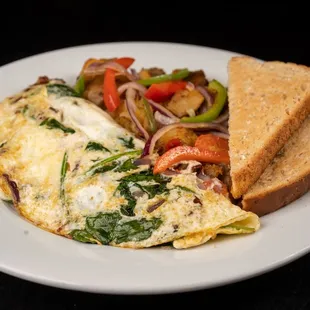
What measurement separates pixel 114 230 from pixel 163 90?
5.49 feet

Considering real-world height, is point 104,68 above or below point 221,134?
above

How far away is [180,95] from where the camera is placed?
500 centimetres

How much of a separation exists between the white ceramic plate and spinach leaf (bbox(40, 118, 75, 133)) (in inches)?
27.9

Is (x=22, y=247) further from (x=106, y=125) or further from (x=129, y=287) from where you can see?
(x=106, y=125)

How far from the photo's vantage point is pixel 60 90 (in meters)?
4.96

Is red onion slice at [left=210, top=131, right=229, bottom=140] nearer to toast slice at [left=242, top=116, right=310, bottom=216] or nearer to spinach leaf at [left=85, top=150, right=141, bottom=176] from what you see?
toast slice at [left=242, top=116, right=310, bottom=216]

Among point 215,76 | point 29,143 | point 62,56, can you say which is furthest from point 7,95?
point 215,76

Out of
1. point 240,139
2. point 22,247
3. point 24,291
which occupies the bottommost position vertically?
point 24,291

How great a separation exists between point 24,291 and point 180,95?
2.05 m

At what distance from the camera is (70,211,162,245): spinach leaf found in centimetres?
365

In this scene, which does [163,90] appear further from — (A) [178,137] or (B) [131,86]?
(A) [178,137]

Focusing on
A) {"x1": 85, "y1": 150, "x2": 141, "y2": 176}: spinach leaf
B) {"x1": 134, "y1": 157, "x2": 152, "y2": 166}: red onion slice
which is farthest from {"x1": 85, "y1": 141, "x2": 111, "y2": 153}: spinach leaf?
{"x1": 134, "y1": 157, "x2": 152, "y2": 166}: red onion slice

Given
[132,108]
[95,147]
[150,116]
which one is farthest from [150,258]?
[132,108]

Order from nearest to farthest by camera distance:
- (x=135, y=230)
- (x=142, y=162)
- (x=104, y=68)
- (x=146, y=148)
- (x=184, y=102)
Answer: (x=135, y=230) → (x=142, y=162) → (x=146, y=148) → (x=184, y=102) → (x=104, y=68)
